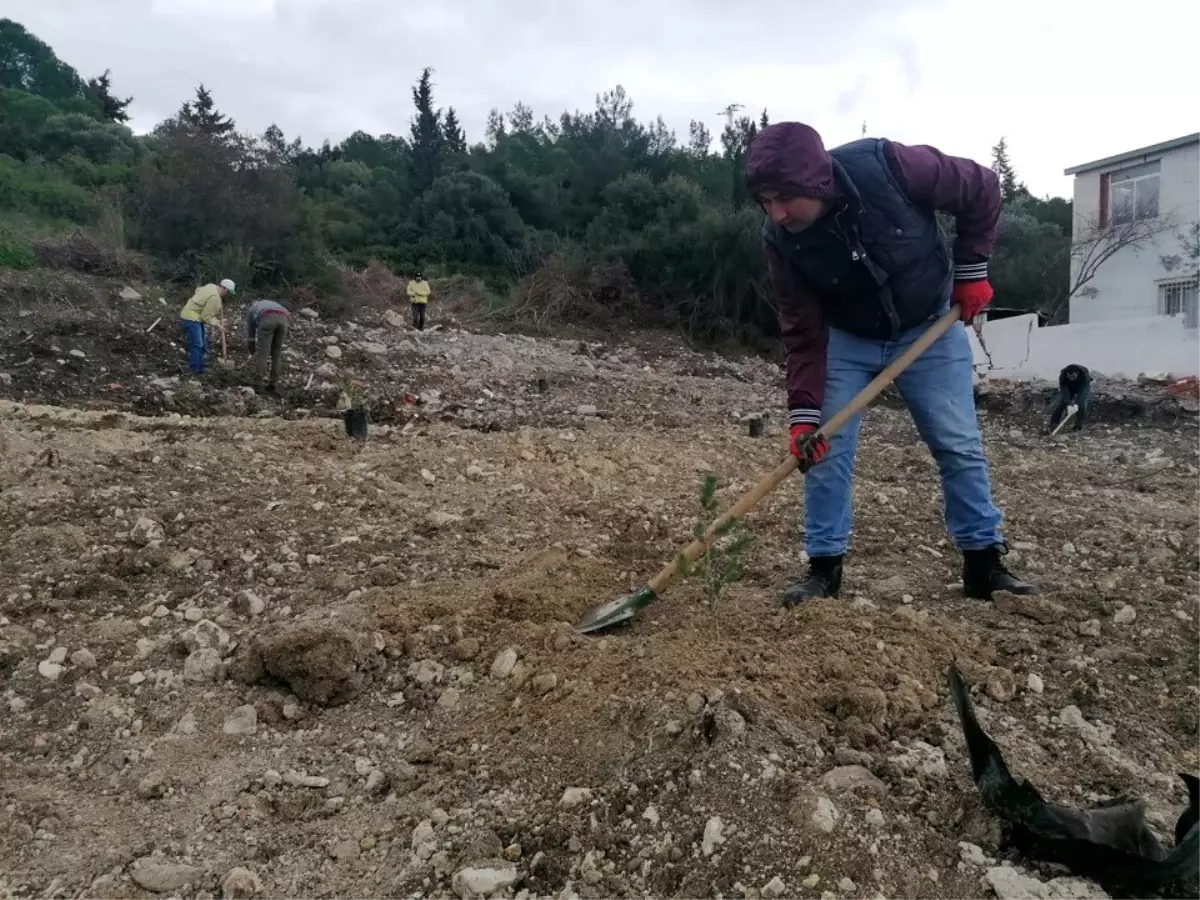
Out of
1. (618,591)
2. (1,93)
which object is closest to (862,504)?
(618,591)

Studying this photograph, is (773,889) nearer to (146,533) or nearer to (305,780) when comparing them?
(305,780)

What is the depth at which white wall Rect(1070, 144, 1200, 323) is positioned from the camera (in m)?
18.4

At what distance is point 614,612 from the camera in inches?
102

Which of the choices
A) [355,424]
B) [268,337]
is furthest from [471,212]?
[355,424]

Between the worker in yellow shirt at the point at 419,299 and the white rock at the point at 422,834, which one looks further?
the worker in yellow shirt at the point at 419,299

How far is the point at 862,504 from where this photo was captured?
14.0 feet

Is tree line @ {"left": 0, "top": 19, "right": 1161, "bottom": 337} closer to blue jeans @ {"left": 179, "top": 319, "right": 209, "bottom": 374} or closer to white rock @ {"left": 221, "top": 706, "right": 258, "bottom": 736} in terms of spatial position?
blue jeans @ {"left": 179, "top": 319, "right": 209, "bottom": 374}

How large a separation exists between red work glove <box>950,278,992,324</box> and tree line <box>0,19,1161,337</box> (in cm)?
1391

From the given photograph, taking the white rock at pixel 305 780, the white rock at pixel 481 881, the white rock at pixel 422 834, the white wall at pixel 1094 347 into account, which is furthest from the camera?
the white wall at pixel 1094 347

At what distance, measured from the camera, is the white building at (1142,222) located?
18438 millimetres

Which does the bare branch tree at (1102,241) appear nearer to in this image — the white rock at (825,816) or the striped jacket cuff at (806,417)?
the striped jacket cuff at (806,417)

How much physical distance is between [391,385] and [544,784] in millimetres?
7916

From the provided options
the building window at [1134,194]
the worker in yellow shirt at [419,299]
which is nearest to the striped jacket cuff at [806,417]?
the worker in yellow shirt at [419,299]

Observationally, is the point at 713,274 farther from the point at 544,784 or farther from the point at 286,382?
the point at 544,784
